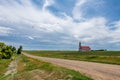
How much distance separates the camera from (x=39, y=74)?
24.9 metres

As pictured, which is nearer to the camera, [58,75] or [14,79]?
[58,75]

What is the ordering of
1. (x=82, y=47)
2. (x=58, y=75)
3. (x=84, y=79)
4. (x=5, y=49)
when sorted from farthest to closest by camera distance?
1. (x=82, y=47)
2. (x=5, y=49)
3. (x=58, y=75)
4. (x=84, y=79)

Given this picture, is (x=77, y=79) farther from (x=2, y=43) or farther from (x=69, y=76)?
(x=2, y=43)

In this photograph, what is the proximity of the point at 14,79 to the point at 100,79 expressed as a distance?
1172 centimetres

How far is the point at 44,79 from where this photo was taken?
22375 mm

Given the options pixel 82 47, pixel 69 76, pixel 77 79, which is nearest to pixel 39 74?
Result: pixel 69 76

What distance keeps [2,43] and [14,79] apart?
52.5 meters

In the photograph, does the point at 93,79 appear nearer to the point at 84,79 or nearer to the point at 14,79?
the point at 84,79

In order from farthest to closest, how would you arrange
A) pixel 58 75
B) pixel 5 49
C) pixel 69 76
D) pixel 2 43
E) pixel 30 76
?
1. pixel 5 49
2. pixel 2 43
3. pixel 30 76
4. pixel 58 75
5. pixel 69 76

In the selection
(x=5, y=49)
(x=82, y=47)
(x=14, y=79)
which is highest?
(x=82, y=47)

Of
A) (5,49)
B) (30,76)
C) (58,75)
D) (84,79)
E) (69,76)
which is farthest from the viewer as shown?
(5,49)

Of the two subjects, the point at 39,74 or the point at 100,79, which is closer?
the point at 100,79

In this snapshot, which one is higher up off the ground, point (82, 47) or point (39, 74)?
point (82, 47)

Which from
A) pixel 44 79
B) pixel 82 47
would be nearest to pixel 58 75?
pixel 44 79
